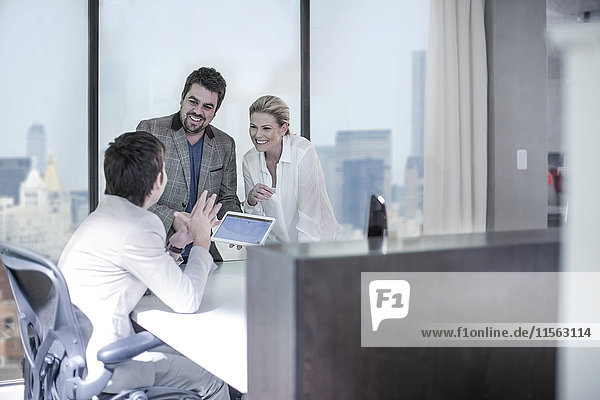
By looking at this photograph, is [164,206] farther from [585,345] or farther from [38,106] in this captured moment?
[585,345]

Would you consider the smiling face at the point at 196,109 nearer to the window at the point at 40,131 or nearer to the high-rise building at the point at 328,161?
the window at the point at 40,131

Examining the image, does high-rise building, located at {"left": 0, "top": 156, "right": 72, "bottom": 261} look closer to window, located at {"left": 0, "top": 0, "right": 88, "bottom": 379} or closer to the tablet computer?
window, located at {"left": 0, "top": 0, "right": 88, "bottom": 379}

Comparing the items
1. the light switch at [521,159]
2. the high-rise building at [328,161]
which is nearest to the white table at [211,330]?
the high-rise building at [328,161]

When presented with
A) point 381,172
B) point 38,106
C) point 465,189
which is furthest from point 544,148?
point 38,106

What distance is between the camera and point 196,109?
326 cm

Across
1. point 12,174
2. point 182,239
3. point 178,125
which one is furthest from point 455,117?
point 12,174

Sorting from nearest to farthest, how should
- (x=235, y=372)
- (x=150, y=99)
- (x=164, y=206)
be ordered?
(x=235, y=372) → (x=164, y=206) → (x=150, y=99)

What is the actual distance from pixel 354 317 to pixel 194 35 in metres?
2.84

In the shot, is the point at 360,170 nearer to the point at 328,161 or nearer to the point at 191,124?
the point at 328,161

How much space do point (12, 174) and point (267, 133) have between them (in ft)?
4.19

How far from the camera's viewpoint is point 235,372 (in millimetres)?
1536

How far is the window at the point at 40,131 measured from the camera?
3.26 meters

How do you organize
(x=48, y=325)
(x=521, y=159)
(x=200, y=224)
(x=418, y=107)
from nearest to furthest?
(x=48, y=325)
(x=200, y=224)
(x=521, y=159)
(x=418, y=107)

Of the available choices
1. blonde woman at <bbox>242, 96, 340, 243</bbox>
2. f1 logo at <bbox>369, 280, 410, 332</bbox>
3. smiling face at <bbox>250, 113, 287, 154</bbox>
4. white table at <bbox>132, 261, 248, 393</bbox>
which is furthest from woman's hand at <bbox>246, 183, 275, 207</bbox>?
f1 logo at <bbox>369, 280, 410, 332</bbox>
